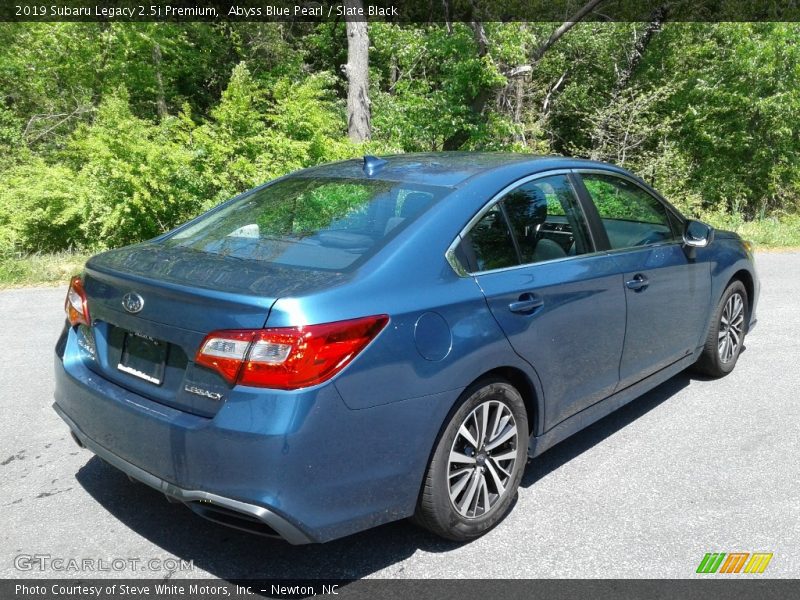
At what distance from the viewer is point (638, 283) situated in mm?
4074

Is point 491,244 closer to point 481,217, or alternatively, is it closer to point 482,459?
point 481,217

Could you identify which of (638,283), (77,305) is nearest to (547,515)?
(638,283)

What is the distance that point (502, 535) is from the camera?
10.8ft

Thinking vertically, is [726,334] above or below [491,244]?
below

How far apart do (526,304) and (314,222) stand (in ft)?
3.49

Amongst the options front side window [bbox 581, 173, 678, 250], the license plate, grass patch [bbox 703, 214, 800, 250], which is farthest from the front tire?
grass patch [bbox 703, 214, 800, 250]

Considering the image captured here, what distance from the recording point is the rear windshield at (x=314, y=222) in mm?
3080

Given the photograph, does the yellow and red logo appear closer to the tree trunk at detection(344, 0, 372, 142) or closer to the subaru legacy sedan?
the subaru legacy sedan

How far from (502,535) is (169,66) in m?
23.2

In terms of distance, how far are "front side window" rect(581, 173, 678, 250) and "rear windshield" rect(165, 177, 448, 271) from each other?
1.31 m

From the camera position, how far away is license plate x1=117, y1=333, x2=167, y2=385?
2.80 m

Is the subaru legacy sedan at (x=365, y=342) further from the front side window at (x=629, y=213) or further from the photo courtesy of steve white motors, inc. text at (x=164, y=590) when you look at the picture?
the photo courtesy of steve white motors, inc. text at (x=164, y=590)

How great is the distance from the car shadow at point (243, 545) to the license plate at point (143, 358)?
0.75 meters

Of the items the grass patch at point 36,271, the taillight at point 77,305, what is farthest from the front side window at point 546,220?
the grass patch at point 36,271
